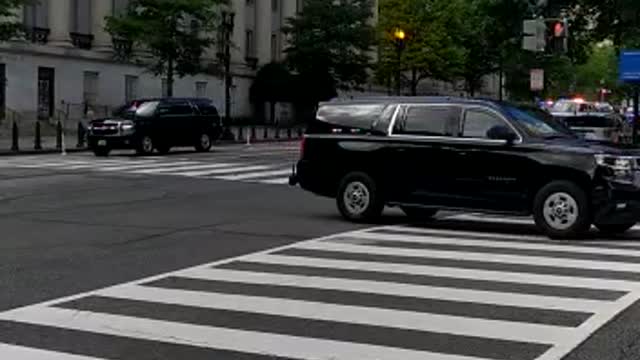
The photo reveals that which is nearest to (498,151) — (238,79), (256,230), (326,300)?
(256,230)

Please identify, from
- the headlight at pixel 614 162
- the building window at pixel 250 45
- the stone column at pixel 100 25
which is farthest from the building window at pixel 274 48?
the headlight at pixel 614 162

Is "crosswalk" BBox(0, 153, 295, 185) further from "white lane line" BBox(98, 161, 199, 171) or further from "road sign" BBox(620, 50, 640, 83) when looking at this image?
"road sign" BBox(620, 50, 640, 83)

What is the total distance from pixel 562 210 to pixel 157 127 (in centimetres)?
2279

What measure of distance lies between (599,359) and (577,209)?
6.48 meters

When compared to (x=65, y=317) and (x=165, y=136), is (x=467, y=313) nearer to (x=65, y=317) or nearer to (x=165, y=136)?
(x=65, y=317)

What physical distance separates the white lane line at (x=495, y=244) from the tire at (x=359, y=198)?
1207mm

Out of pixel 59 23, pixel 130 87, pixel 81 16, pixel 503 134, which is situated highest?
pixel 81 16

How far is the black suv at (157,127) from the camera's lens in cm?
3341

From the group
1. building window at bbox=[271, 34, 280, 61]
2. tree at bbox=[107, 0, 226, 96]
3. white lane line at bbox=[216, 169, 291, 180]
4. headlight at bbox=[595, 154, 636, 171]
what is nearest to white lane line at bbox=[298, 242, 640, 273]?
headlight at bbox=[595, 154, 636, 171]

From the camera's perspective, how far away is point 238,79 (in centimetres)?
6400

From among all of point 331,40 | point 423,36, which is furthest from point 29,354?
point 423,36

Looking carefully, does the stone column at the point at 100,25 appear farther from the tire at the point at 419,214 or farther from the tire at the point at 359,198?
the tire at the point at 359,198

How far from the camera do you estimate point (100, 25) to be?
5259 cm

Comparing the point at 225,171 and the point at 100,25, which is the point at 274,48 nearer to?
the point at 100,25
